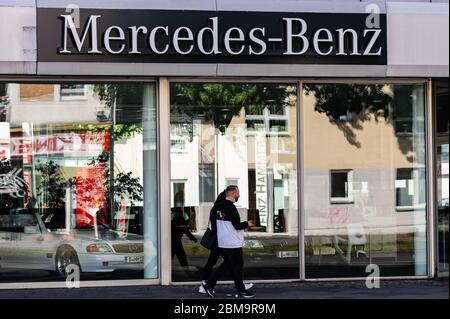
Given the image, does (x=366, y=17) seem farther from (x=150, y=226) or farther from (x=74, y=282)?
(x=74, y=282)

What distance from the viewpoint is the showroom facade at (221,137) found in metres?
12.3

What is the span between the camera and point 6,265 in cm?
1270

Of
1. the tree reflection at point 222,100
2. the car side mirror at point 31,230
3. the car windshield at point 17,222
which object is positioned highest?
the tree reflection at point 222,100

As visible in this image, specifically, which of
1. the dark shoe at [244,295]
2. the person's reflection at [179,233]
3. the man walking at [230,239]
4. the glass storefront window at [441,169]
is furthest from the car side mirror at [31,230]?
the glass storefront window at [441,169]

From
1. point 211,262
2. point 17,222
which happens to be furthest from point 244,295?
point 17,222

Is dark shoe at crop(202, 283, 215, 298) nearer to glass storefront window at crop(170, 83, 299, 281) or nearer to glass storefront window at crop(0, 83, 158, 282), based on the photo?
glass storefront window at crop(170, 83, 299, 281)

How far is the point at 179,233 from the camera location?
42.8ft

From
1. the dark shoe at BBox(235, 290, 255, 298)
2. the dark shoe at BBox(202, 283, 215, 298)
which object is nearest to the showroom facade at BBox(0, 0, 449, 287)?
the dark shoe at BBox(202, 283, 215, 298)

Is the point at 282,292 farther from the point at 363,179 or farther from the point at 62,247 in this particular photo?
the point at 62,247

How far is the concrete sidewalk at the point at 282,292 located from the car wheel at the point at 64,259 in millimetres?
344

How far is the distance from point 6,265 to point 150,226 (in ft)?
7.70

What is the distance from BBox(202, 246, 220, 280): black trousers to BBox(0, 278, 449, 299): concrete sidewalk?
1.04 feet

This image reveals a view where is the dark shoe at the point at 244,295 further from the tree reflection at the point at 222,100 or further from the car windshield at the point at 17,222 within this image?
the car windshield at the point at 17,222
